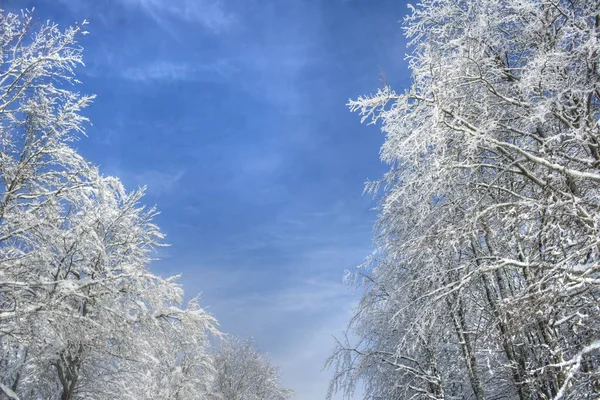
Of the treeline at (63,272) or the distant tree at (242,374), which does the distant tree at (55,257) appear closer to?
the treeline at (63,272)

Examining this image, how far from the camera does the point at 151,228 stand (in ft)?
46.7

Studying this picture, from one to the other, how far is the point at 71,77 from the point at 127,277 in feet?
15.1

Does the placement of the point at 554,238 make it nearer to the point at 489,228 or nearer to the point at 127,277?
the point at 489,228

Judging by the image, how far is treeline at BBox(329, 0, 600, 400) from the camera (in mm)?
4902

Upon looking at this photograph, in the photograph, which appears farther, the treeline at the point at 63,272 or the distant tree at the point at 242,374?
the distant tree at the point at 242,374

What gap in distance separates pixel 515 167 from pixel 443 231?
57.4 inches

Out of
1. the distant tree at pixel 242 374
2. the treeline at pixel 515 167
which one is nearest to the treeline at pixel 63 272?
the treeline at pixel 515 167

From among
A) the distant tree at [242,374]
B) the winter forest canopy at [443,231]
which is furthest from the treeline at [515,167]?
the distant tree at [242,374]

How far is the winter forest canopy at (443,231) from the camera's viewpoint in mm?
5168

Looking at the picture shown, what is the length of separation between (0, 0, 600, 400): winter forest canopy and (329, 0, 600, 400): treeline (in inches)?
1.6

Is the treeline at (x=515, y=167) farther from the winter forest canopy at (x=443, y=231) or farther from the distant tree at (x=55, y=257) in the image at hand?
the distant tree at (x=55, y=257)

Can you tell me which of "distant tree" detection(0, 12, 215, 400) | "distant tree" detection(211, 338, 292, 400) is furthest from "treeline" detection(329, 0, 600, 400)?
"distant tree" detection(211, 338, 292, 400)

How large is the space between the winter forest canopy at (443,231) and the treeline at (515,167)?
0.13 feet

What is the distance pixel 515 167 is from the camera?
6074 mm
